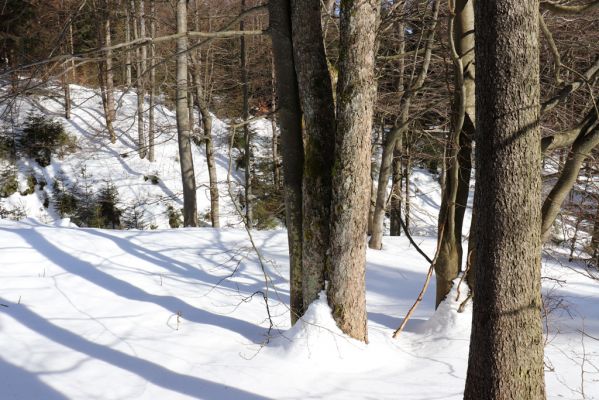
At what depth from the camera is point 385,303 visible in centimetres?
717

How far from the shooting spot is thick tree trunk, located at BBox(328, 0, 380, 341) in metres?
4.25

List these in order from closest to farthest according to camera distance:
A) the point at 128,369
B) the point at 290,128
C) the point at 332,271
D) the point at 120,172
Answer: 1. the point at 128,369
2. the point at 332,271
3. the point at 290,128
4. the point at 120,172

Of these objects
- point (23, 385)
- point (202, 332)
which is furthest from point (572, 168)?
point (23, 385)

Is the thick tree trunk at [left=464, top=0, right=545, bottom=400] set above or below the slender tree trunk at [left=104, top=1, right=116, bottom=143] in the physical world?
below

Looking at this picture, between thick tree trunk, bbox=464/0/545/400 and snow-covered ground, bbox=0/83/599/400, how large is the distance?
1161 mm

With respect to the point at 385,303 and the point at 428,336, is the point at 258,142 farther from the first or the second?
the point at 428,336

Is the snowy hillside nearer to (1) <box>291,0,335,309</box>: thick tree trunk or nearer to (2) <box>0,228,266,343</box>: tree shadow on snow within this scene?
(2) <box>0,228,266,343</box>: tree shadow on snow

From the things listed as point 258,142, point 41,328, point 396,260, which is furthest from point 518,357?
point 258,142

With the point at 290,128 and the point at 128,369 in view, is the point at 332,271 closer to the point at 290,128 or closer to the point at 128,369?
the point at 290,128

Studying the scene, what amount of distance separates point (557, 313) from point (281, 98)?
4610mm

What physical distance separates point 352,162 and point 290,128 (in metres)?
0.78

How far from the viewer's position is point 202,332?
16.3ft

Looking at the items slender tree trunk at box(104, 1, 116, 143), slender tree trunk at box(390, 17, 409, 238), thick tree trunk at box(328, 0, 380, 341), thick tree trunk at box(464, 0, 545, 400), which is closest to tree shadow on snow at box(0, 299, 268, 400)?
thick tree trunk at box(328, 0, 380, 341)

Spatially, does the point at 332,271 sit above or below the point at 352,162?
below
